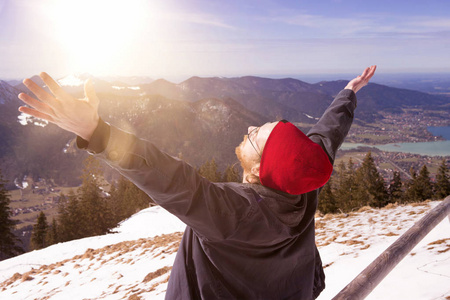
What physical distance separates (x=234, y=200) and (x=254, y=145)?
578mm

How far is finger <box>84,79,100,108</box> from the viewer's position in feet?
4.11

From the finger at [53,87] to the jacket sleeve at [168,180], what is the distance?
0.63ft

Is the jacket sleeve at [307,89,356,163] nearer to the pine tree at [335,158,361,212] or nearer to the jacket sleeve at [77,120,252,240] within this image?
the jacket sleeve at [77,120,252,240]

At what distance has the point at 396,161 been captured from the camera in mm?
135375

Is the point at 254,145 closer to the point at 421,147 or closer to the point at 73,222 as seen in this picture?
the point at 73,222

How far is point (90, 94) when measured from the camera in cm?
126

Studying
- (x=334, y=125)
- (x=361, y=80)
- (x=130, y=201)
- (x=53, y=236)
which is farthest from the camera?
(x=130, y=201)

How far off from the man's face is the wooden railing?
1.08 meters

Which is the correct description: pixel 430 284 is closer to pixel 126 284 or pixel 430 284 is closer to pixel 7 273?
pixel 126 284

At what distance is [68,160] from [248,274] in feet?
717

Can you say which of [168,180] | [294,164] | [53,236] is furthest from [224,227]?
[53,236]

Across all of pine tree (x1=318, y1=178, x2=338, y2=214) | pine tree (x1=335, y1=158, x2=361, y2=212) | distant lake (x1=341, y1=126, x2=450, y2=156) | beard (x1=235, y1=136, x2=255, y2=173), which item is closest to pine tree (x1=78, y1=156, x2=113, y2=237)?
pine tree (x1=318, y1=178, x2=338, y2=214)

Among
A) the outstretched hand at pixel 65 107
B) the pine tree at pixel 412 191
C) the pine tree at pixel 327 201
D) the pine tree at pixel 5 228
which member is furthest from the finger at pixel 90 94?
the pine tree at pixel 412 191

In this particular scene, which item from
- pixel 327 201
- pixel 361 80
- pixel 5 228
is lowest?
pixel 327 201
